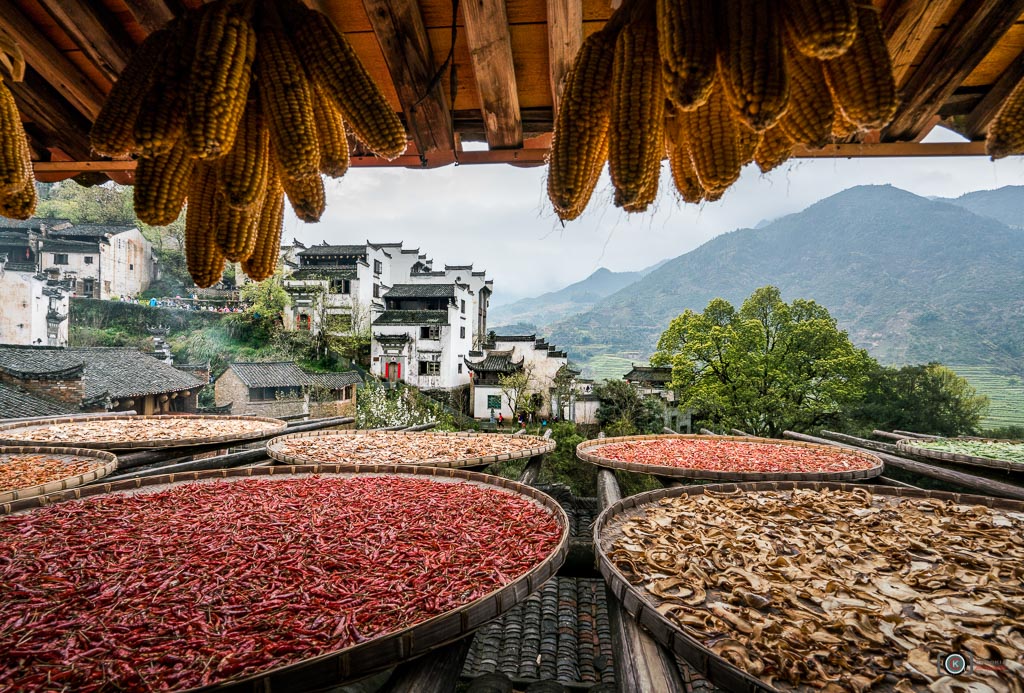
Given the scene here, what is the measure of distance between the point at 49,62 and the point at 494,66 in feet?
6.66

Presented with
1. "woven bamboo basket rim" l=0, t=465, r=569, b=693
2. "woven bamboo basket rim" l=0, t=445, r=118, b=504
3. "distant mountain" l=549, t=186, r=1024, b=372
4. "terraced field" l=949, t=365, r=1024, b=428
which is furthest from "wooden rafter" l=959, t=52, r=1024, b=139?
"distant mountain" l=549, t=186, r=1024, b=372

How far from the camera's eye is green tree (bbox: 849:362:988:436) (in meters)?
18.3

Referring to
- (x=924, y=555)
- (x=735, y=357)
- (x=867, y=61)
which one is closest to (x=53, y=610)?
(x=867, y=61)

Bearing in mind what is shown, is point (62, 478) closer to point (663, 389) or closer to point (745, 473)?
point (745, 473)

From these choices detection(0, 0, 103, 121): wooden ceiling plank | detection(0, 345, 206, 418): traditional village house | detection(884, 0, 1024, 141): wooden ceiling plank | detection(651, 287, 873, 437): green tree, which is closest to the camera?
detection(884, 0, 1024, 141): wooden ceiling plank

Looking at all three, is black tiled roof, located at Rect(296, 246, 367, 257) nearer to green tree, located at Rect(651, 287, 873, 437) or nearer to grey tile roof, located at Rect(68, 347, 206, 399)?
grey tile roof, located at Rect(68, 347, 206, 399)

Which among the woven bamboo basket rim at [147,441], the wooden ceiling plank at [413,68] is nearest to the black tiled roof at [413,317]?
the woven bamboo basket rim at [147,441]

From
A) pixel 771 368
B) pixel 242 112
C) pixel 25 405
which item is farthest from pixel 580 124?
pixel 771 368

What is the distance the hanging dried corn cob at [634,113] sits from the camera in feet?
3.75

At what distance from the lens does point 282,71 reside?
1.23 m

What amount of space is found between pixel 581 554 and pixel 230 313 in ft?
105

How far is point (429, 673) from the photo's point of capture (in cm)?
136

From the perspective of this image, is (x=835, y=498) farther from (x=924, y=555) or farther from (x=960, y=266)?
(x=960, y=266)

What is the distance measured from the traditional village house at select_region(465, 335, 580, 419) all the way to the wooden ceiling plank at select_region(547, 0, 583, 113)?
22693mm
